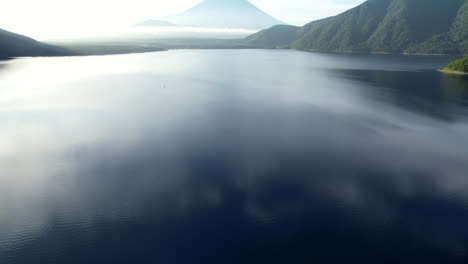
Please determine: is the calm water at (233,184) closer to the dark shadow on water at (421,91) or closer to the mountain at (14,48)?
the dark shadow on water at (421,91)

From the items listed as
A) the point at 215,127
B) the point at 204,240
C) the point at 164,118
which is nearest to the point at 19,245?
the point at 204,240

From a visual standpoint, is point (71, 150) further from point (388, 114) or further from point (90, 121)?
point (388, 114)

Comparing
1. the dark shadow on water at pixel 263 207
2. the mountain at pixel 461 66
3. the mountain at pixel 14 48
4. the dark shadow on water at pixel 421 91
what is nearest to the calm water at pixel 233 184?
the dark shadow on water at pixel 263 207

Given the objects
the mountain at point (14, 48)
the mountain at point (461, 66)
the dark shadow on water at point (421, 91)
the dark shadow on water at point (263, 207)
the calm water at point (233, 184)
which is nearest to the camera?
the dark shadow on water at point (263, 207)

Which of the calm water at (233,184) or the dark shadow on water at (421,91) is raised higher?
the dark shadow on water at (421,91)

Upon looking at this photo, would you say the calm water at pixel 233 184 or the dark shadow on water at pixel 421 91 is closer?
the calm water at pixel 233 184

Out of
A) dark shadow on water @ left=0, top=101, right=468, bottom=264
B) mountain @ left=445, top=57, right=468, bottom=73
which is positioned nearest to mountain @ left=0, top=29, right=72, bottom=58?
dark shadow on water @ left=0, top=101, right=468, bottom=264

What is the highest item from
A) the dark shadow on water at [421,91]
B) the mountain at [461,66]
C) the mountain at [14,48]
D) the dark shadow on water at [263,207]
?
the mountain at [14,48]

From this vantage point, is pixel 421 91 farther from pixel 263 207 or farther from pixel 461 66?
pixel 263 207
